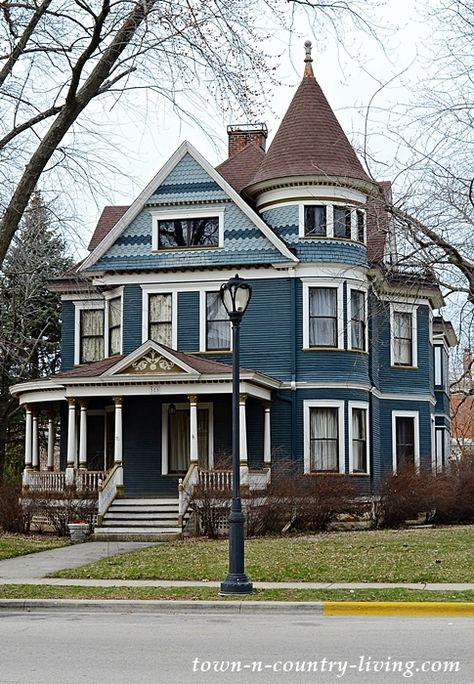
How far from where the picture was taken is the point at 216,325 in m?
31.4

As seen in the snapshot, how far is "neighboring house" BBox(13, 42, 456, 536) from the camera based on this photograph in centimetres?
3058

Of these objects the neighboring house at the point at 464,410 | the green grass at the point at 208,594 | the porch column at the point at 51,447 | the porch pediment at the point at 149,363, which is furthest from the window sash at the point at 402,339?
the green grass at the point at 208,594

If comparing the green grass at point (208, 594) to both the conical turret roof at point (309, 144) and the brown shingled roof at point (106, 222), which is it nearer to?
the conical turret roof at point (309, 144)

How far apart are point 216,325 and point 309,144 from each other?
6.02 m

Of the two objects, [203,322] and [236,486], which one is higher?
[203,322]

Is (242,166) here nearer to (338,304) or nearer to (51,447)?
(338,304)

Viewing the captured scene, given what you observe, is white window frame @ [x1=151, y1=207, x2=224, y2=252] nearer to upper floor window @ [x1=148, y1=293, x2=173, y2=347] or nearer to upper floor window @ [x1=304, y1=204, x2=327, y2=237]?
upper floor window @ [x1=148, y1=293, x2=173, y2=347]

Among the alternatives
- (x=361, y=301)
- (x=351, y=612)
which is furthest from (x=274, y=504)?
(x=351, y=612)

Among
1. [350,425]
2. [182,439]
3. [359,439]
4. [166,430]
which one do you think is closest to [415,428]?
[359,439]

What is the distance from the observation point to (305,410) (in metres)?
30.6

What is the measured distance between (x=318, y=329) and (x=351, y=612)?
1740 cm

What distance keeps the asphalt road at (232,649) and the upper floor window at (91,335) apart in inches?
783

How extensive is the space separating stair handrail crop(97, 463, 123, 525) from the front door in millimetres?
2484

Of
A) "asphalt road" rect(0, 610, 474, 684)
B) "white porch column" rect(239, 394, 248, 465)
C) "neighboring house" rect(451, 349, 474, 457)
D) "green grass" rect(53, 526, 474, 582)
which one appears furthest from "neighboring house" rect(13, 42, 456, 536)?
"asphalt road" rect(0, 610, 474, 684)
